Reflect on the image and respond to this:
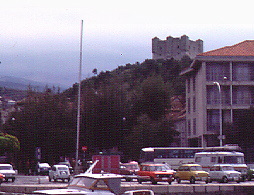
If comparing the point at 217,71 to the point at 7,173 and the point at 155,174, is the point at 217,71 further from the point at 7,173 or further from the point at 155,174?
the point at 7,173

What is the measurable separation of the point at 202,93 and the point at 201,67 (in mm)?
3866

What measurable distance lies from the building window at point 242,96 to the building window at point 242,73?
1.34 m

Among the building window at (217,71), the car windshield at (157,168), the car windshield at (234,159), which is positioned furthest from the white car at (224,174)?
the building window at (217,71)

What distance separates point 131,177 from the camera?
1494 inches

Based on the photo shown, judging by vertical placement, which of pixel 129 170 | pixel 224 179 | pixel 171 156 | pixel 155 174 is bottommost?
pixel 224 179

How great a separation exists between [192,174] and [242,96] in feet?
107

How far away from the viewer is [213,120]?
212 ft

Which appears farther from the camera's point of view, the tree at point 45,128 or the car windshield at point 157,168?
the tree at point 45,128

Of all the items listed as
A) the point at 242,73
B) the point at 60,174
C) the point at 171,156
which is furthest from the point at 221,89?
the point at 60,174

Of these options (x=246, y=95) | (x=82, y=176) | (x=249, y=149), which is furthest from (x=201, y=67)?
(x=82, y=176)

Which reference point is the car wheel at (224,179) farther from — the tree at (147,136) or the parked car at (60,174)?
the tree at (147,136)

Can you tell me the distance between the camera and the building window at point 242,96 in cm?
6538

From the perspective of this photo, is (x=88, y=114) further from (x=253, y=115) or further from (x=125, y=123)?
(x=253, y=115)

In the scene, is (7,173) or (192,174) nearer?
(192,174)
